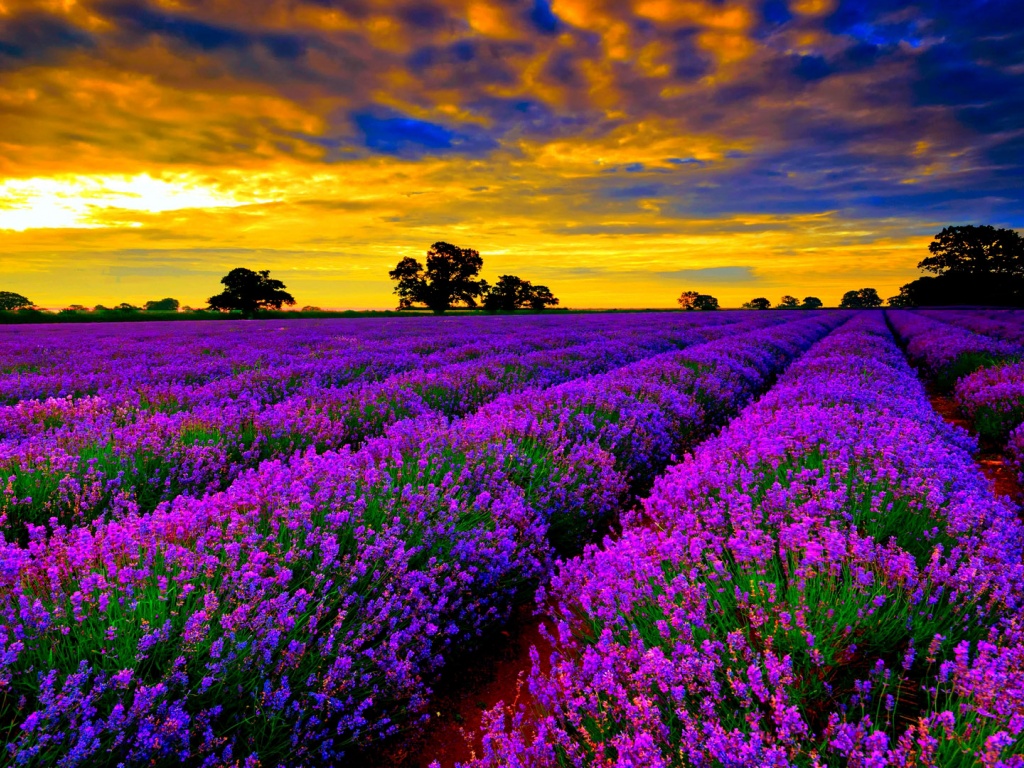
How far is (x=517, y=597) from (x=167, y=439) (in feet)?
9.99

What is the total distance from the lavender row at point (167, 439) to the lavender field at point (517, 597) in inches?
1.4

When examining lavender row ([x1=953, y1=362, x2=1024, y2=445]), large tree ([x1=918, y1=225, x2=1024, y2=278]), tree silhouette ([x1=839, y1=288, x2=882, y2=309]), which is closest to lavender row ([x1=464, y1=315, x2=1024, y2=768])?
lavender row ([x1=953, y1=362, x2=1024, y2=445])

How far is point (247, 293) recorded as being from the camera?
51875 millimetres

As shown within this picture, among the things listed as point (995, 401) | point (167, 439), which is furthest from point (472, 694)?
point (995, 401)

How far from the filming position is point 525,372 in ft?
26.8

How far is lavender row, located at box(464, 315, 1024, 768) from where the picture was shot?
138 centimetres

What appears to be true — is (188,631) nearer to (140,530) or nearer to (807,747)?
(140,530)

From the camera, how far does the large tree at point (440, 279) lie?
5816 centimetres

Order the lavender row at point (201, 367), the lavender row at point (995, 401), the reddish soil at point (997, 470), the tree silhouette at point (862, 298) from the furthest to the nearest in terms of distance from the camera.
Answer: the tree silhouette at point (862, 298) < the lavender row at point (201, 367) < the lavender row at point (995, 401) < the reddish soil at point (997, 470)

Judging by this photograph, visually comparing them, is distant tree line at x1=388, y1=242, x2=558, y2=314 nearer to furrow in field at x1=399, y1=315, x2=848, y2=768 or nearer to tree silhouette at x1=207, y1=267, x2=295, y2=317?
tree silhouette at x1=207, y1=267, x2=295, y2=317

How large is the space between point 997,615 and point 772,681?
3.48 ft

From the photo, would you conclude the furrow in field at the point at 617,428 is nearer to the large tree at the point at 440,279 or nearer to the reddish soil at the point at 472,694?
the reddish soil at the point at 472,694

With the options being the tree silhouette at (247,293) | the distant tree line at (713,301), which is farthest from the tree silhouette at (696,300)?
the tree silhouette at (247,293)

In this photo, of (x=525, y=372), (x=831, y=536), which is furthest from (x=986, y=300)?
(x=831, y=536)
